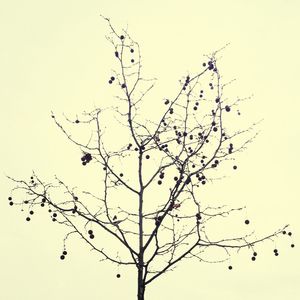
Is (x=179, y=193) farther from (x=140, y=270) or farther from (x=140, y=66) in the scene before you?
(x=140, y=66)

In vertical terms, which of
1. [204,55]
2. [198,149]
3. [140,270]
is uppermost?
[204,55]

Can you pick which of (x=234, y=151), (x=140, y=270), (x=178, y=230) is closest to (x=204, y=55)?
(x=234, y=151)

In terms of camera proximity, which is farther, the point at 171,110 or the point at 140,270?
the point at 171,110

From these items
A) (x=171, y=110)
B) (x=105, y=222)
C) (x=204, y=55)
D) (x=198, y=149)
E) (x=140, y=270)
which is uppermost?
(x=204, y=55)

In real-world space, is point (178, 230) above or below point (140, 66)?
below

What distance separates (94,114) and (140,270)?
2629mm

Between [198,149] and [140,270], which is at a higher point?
[198,149]

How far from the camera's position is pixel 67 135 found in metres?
9.06

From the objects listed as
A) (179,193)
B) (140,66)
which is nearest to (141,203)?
(179,193)

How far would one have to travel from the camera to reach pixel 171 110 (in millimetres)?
9430

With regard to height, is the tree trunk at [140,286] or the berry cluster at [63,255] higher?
the berry cluster at [63,255]

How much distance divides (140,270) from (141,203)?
112 cm

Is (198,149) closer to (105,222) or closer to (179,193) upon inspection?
(179,193)

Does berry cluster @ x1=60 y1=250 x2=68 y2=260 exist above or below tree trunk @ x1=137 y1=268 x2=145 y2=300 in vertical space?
above
